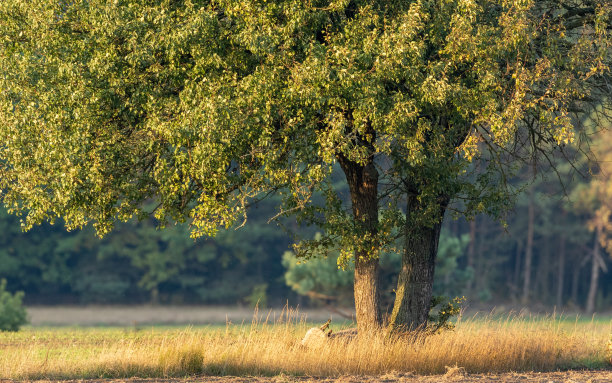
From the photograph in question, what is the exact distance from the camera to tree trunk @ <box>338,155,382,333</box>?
47.4 ft

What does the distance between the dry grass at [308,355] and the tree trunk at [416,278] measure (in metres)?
0.56

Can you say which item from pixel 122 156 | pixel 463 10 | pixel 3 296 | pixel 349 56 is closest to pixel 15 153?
pixel 122 156

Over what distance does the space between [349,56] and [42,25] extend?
501cm

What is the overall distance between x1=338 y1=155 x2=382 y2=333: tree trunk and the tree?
1.38 metres

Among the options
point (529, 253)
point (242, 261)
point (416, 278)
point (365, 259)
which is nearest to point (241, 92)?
point (365, 259)

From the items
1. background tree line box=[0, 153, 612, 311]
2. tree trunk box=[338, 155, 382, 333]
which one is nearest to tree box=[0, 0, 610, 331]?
tree trunk box=[338, 155, 382, 333]

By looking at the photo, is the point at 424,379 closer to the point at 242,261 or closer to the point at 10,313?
the point at 10,313

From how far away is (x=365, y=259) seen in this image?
1438cm

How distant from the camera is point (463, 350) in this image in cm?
1413

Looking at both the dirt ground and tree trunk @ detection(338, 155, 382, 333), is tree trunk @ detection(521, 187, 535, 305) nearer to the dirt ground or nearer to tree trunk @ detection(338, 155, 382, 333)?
tree trunk @ detection(338, 155, 382, 333)

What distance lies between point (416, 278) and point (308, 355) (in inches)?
111

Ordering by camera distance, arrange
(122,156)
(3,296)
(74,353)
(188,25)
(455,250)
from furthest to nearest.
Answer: (455,250) → (3,296) → (74,353) → (122,156) → (188,25)

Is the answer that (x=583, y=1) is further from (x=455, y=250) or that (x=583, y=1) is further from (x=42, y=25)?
(x=455, y=250)

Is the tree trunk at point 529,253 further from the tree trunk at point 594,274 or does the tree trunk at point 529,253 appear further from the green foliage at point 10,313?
the green foliage at point 10,313
